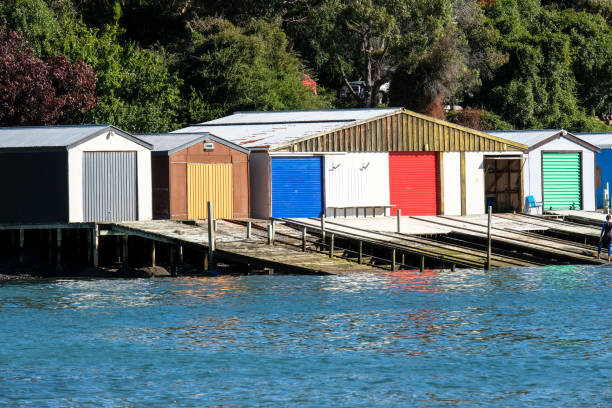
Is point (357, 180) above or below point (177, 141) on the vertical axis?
below

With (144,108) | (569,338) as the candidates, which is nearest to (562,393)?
(569,338)

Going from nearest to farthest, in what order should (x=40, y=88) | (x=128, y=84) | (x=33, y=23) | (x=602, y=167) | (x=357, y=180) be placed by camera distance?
(x=357, y=180), (x=40, y=88), (x=602, y=167), (x=33, y=23), (x=128, y=84)

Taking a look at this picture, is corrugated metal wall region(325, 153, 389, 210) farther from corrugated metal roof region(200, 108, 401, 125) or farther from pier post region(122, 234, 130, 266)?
pier post region(122, 234, 130, 266)

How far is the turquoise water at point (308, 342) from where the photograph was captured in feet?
73.6

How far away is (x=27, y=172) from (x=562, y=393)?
83.1 ft

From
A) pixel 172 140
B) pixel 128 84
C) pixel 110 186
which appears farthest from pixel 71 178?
pixel 128 84

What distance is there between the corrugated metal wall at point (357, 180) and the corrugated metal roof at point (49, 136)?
30.1 ft

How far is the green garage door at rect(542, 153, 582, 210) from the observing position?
5453 centimetres

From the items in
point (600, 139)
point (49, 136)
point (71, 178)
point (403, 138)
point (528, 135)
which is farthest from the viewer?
point (600, 139)

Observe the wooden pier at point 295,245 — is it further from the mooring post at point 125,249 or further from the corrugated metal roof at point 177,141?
the corrugated metal roof at point 177,141

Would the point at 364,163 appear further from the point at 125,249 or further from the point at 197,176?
the point at 125,249

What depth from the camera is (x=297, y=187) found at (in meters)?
48.3

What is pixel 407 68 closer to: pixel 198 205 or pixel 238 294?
pixel 198 205

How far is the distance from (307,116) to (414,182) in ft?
22.9
